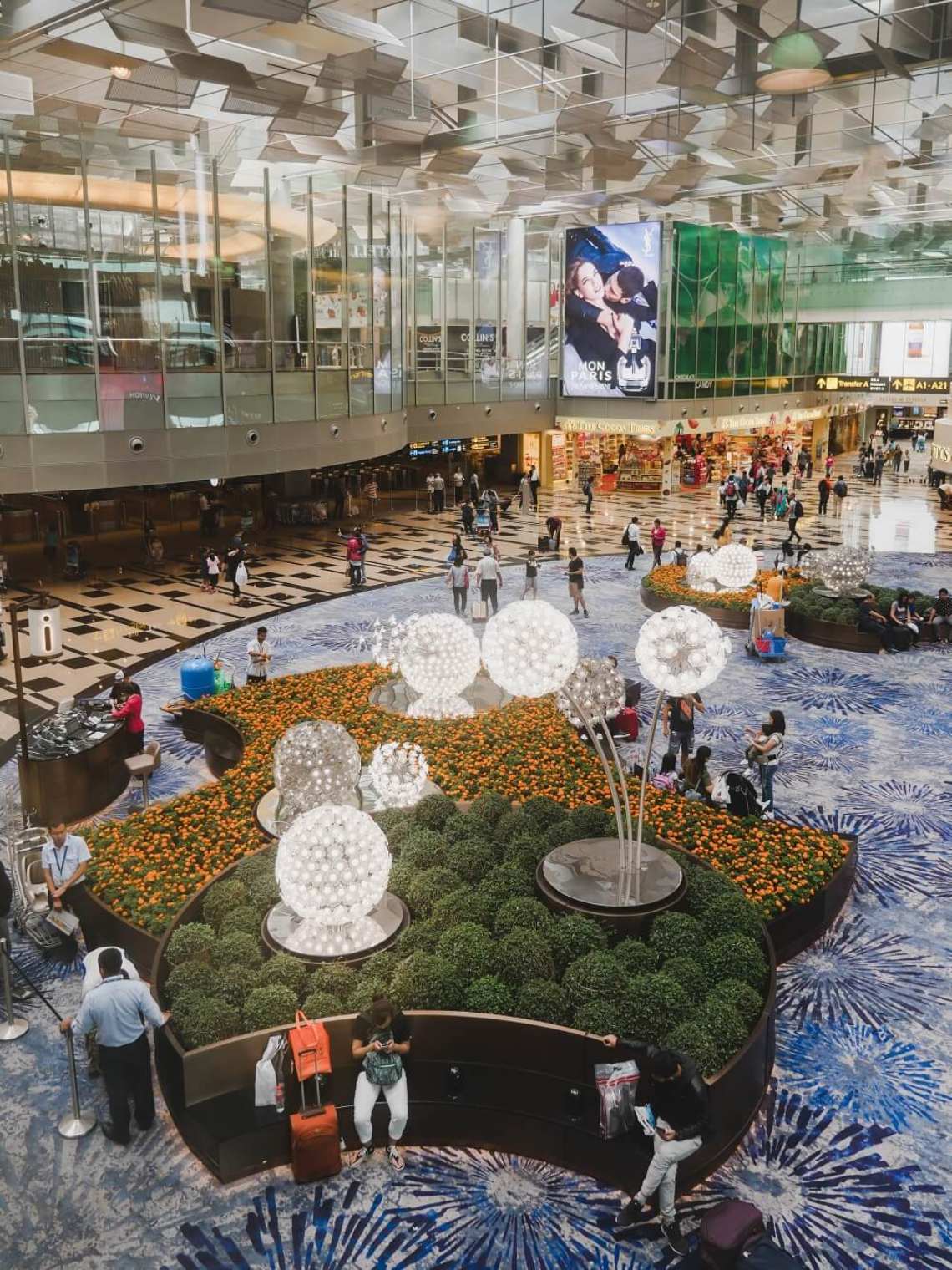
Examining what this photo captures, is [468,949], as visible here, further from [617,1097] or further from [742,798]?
[742,798]

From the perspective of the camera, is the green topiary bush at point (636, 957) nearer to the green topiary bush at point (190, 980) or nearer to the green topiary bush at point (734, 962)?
the green topiary bush at point (734, 962)

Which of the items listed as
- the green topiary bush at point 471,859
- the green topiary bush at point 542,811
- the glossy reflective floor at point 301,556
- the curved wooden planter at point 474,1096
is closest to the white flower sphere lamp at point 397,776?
the green topiary bush at point 542,811

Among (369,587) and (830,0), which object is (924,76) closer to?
(830,0)

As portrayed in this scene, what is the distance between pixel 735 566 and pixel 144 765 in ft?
38.6

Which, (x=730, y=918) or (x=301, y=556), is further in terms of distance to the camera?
(x=301, y=556)

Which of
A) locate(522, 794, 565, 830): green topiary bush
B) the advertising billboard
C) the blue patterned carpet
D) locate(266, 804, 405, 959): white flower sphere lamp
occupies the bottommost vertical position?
the blue patterned carpet

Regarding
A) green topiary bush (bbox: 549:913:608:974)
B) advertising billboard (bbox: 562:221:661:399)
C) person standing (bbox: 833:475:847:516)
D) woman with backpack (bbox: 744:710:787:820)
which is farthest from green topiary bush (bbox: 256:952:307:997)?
person standing (bbox: 833:475:847:516)

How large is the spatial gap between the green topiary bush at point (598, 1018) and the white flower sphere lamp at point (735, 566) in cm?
1334

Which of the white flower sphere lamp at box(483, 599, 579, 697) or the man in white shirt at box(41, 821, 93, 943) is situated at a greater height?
the white flower sphere lamp at box(483, 599, 579, 697)

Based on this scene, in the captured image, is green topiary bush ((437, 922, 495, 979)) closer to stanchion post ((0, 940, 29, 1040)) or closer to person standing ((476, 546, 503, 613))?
stanchion post ((0, 940, 29, 1040))

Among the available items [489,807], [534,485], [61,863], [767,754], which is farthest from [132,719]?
[534,485]

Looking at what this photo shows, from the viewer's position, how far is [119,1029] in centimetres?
601

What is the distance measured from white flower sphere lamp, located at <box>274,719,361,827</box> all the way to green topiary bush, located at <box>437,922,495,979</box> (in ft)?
5.94

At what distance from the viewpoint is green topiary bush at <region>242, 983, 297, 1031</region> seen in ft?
20.9
